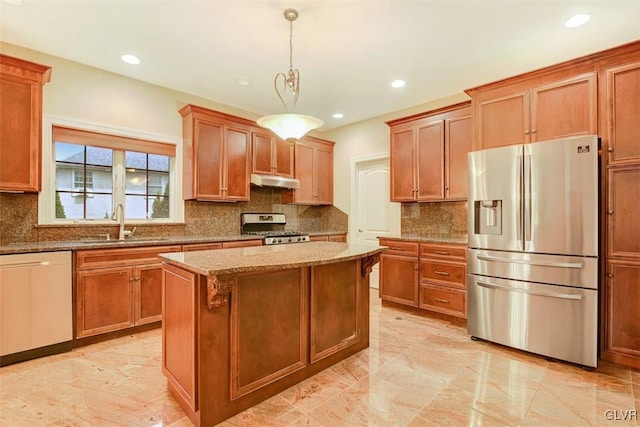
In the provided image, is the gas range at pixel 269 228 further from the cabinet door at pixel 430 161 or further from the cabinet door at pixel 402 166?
the cabinet door at pixel 430 161

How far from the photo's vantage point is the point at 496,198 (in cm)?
295

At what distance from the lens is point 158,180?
4.05 m

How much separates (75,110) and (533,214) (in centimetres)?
460

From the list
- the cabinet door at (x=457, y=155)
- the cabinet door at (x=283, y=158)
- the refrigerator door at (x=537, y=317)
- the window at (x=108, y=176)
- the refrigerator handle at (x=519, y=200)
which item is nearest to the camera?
the refrigerator door at (x=537, y=317)

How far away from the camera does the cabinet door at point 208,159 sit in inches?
156

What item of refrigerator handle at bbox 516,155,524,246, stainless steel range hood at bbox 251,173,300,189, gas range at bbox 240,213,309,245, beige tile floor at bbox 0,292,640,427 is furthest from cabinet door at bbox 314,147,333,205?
refrigerator handle at bbox 516,155,524,246

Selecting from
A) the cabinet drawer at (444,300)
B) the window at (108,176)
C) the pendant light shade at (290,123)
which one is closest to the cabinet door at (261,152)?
the window at (108,176)

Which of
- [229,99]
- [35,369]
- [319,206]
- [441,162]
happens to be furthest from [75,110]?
[441,162]

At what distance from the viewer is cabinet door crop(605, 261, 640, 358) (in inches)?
98.3

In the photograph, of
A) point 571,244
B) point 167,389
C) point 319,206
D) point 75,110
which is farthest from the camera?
point 319,206

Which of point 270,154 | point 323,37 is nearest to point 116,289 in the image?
point 270,154

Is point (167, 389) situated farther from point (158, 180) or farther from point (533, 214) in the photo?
point (533, 214)

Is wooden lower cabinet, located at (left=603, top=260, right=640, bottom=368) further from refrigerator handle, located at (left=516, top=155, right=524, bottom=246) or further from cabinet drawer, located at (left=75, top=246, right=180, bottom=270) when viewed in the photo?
cabinet drawer, located at (left=75, top=246, right=180, bottom=270)

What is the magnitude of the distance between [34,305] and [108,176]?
158 centimetres
